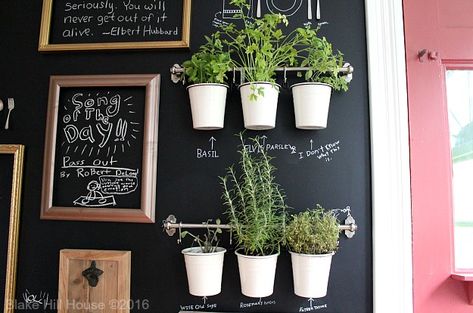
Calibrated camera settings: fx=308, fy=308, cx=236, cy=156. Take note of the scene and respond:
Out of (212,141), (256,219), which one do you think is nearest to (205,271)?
(256,219)

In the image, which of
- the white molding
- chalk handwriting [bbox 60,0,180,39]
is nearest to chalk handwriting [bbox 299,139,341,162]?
the white molding

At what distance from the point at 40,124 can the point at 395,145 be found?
53.7 inches

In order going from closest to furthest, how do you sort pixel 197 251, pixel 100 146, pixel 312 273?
pixel 312 273, pixel 197 251, pixel 100 146

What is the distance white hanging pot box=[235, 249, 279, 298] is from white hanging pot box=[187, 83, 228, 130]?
0.46 m

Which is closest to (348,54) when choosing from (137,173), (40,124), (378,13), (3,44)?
(378,13)

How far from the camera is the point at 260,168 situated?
1.14 meters

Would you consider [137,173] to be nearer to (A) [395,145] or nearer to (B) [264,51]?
(B) [264,51]

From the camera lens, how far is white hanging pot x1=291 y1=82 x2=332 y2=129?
3.45ft

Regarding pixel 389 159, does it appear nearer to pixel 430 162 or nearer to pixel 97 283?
pixel 430 162

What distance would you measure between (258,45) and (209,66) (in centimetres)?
20

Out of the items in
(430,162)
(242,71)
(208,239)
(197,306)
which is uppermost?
(242,71)

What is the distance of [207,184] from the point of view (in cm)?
116

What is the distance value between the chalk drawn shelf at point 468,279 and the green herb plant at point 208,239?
2.73 feet

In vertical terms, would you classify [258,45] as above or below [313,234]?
above
